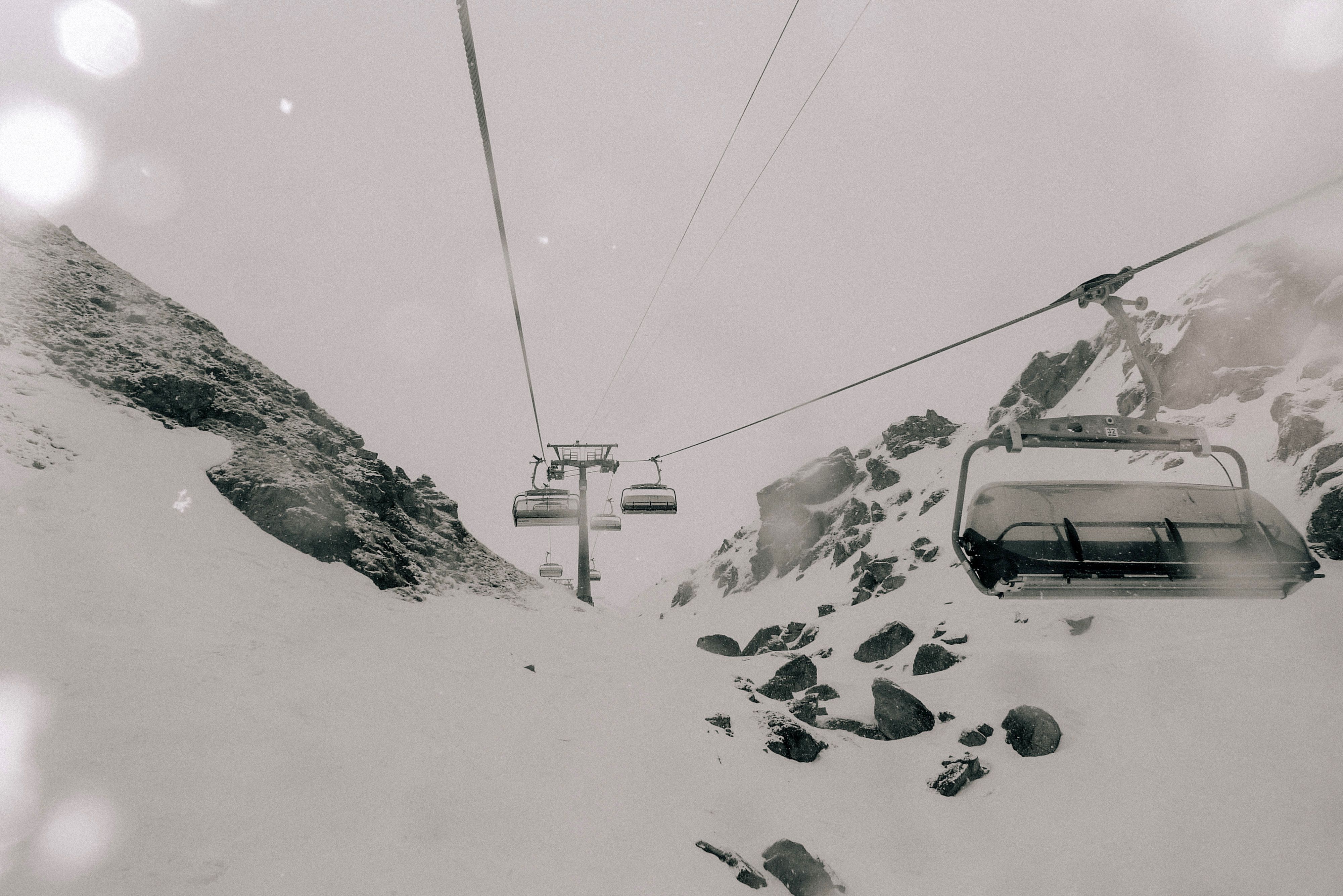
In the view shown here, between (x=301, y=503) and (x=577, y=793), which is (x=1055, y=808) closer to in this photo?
(x=577, y=793)

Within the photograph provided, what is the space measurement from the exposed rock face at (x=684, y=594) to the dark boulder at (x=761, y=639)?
133 ft

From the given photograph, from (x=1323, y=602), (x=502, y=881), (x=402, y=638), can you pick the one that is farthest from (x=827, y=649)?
(x=502, y=881)

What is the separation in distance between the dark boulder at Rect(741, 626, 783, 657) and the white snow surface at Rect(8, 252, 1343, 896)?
959 inches

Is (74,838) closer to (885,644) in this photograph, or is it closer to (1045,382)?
(885,644)

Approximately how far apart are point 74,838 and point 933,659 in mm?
27952

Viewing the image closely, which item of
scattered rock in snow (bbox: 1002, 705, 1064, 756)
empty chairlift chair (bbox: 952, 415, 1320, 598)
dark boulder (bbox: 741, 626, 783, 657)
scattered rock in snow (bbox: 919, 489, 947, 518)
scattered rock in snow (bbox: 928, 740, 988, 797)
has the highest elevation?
scattered rock in snow (bbox: 919, 489, 947, 518)

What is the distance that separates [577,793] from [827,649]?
32004mm

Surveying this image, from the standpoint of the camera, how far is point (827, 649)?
128ft

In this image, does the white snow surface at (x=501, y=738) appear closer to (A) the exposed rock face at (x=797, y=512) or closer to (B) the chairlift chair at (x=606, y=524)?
(B) the chairlift chair at (x=606, y=524)

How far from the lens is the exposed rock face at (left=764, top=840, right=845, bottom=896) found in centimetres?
1055

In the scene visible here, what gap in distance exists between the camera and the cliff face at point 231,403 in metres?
16.9

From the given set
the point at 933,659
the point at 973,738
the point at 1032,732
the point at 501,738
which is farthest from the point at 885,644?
the point at 501,738

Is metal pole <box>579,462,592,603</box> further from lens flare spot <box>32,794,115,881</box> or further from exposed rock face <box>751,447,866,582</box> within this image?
exposed rock face <box>751,447,866,582</box>

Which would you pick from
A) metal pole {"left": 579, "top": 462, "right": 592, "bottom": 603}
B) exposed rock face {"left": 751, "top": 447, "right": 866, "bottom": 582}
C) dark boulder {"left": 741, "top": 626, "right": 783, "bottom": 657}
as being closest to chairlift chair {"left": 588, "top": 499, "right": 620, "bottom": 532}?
metal pole {"left": 579, "top": 462, "right": 592, "bottom": 603}
